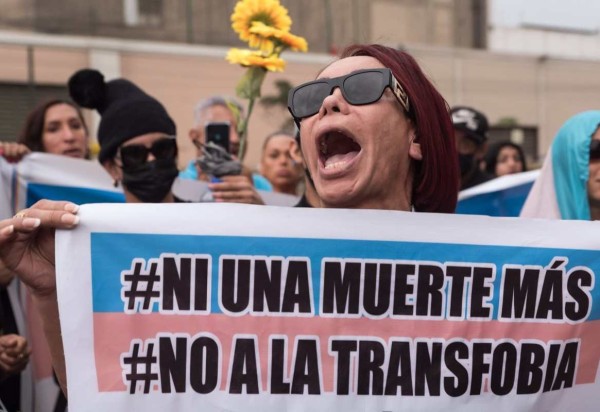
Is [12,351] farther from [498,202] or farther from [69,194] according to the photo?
[498,202]

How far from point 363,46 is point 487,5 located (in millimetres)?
23675

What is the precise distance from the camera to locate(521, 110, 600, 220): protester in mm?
3326

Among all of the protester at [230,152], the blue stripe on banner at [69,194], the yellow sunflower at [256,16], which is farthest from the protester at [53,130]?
the yellow sunflower at [256,16]

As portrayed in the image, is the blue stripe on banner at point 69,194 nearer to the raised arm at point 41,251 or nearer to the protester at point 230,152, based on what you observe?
the protester at point 230,152

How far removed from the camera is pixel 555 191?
3529mm

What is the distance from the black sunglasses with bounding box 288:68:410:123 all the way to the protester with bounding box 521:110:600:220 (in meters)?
1.32

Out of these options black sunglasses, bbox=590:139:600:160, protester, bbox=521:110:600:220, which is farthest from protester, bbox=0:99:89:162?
black sunglasses, bbox=590:139:600:160

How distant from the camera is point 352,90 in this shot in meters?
2.14

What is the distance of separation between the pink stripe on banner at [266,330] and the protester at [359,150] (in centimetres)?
15

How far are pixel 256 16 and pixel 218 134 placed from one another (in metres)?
0.48

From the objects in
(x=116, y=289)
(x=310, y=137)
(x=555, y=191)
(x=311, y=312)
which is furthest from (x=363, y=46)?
(x=555, y=191)

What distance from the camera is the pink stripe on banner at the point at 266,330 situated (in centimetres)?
212

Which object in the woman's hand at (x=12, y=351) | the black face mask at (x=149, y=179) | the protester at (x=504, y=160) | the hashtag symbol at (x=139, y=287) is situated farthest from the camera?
the protester at (x=504, y=160)

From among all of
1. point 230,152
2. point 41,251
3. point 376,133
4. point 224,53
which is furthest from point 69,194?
→ point 224,53
